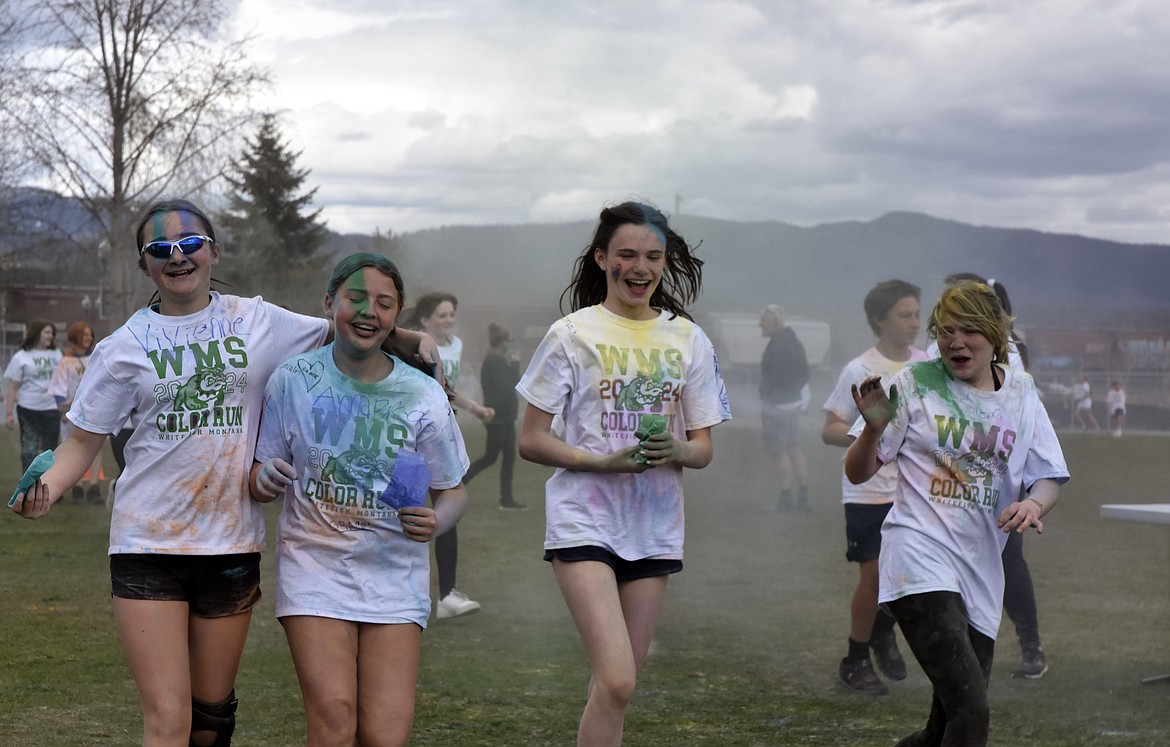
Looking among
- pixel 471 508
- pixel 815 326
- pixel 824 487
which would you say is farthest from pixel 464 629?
pixel 815 326

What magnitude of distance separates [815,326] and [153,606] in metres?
50.5

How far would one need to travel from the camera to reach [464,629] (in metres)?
7.69

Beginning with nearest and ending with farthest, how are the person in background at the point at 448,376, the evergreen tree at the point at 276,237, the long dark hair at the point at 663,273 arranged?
the long dark hair at the point at 663,273
the person in background at the point at 448,376
the evergreen tree at the point at 276,237

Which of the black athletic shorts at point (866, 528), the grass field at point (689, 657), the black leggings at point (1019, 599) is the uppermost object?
the black athletic shorts at point (866, 528)

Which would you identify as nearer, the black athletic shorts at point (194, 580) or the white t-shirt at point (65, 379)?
the black athletic shorts at point (194, 580)

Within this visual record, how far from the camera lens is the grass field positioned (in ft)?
18.3

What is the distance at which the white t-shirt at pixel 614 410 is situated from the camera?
13.3ft

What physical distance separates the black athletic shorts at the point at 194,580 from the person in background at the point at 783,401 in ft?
36.2

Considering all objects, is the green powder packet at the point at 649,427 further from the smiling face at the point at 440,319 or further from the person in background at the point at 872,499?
the smiling face at the point at 440,319

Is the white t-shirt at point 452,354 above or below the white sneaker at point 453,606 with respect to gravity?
above

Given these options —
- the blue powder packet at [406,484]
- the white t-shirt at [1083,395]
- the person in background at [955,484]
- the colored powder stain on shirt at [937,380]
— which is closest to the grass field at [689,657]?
the person in background at [955,484]

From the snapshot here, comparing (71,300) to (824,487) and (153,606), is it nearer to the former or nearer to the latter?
(824,487)

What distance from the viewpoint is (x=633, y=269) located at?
4.20 metres

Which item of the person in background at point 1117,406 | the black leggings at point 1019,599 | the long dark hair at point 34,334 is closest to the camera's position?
the black leggings at point 1019,599
